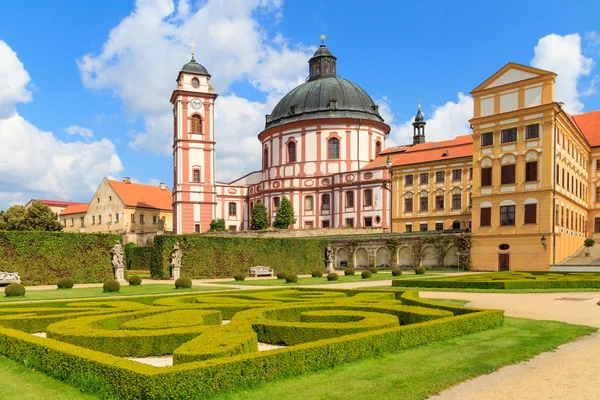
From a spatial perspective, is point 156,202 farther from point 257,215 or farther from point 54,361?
point 54,361

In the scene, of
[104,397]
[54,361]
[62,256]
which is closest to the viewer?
[104,397]

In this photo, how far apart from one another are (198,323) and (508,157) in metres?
33.6

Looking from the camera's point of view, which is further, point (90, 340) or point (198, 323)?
point (198, 323)

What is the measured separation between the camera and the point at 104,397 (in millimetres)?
6098

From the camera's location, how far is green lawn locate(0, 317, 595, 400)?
6312 millimetres

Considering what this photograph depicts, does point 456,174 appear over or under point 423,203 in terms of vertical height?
over

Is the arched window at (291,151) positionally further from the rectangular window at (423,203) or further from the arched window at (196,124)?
the rectangular window at (423,203)

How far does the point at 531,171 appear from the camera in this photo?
37188 millimetres

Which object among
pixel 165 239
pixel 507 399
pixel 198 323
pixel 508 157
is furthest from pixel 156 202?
pixel 507 399

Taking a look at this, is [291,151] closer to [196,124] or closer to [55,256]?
[196,124]

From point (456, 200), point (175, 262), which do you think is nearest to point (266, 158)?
point (456, 200)

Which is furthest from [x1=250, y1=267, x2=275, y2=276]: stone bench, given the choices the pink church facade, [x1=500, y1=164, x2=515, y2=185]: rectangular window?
the pink church facade

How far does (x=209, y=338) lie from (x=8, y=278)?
21.4 m

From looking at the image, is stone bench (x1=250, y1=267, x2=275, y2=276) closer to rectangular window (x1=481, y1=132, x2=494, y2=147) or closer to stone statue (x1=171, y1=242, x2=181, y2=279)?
stone statue (x1=171, y1=242, x2=181, y2=279)
